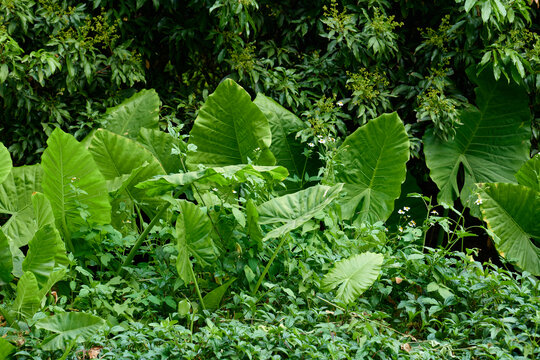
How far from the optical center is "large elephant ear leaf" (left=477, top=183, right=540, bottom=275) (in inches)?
152

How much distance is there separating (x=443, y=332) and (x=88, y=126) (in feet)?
8.75

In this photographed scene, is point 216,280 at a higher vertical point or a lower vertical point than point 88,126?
lower

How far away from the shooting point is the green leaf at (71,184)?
10.4ft

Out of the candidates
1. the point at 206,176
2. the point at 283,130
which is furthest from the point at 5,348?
the point at 283,130

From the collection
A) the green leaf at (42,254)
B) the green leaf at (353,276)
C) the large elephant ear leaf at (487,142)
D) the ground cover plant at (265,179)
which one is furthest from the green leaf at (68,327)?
the large elephant ear leaf at (487,142)

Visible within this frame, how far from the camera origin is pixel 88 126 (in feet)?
13.9

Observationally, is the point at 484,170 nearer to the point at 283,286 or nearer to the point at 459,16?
the point at 459,16

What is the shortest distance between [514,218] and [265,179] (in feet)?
→ 5.50

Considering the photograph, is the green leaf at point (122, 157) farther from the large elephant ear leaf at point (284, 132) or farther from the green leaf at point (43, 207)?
the large elephant ear leaf at point (284, 132)

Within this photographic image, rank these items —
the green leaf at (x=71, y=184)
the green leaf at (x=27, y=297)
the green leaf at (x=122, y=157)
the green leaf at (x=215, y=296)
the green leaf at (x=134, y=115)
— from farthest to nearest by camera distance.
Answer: the green leaf at (x=134, y=115) → the green leaf at (x=122, y=157) → the green leaf at (x=71, y=184) → the green leaf at (x=215, y=296) → the green leaf at (x=27, y=297)

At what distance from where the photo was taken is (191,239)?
2.91 m

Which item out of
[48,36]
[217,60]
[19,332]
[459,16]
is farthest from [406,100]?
[19,332]

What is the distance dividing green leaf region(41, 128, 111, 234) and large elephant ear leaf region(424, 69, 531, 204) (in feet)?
7.83

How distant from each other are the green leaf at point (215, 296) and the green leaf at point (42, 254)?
28.5 inches
